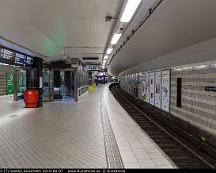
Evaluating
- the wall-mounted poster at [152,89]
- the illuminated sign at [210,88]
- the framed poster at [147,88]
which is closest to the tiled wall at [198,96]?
the illuminated sign at [210,88]

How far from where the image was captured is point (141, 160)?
4.26 m

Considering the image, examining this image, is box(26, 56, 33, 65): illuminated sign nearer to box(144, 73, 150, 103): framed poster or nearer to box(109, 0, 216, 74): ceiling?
box(109, 0, 216, 74): ceiling

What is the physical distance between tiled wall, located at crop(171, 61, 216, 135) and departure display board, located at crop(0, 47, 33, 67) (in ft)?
19.3

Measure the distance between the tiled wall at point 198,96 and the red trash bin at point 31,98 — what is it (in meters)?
6.58

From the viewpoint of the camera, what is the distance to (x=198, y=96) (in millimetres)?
6680

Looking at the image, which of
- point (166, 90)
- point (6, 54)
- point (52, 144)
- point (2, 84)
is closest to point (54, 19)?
point (52, 144)

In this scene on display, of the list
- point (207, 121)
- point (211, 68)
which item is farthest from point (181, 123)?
point (211, 68)

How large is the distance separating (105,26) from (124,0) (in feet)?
7.41

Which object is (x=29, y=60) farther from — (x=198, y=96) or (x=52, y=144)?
(x=198, y=96)

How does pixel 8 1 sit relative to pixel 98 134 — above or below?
above

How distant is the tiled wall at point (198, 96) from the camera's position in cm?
589

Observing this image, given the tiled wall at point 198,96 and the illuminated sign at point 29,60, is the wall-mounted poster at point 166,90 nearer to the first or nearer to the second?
the tiled wall at point 198,96

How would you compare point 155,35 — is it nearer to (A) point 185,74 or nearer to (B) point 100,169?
(A) point 185,74

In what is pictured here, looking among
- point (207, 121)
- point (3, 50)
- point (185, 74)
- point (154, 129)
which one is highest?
point (3, 50)
